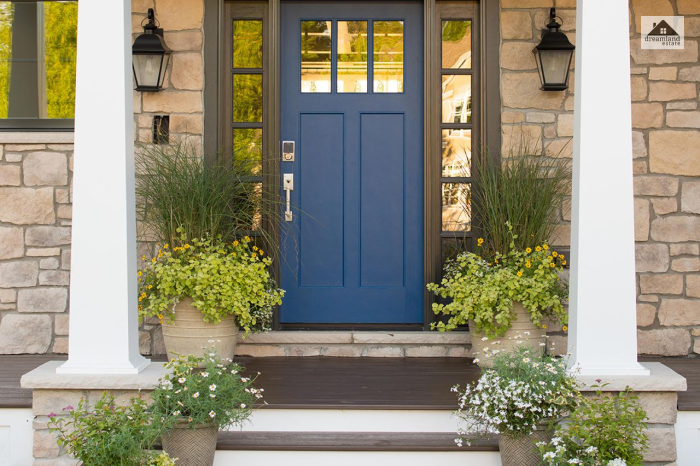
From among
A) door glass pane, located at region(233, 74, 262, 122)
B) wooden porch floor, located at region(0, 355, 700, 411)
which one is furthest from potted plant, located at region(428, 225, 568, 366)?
door glass pane, located at region(233, 74, 262, 122)

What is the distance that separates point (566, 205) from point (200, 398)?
2.67 m

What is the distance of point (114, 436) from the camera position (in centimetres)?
272

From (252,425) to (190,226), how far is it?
1.32 metres

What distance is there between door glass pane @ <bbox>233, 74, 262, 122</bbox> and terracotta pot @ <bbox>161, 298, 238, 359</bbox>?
1.36 m

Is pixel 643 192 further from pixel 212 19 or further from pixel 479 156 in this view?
pixel 212 19

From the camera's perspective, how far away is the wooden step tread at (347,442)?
3.15 m

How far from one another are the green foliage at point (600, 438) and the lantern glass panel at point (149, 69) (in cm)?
314

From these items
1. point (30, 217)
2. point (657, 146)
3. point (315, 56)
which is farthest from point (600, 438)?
point (30, 217)

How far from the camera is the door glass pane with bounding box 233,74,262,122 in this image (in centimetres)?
456

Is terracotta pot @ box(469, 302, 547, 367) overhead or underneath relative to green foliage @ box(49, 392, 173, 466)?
overhead

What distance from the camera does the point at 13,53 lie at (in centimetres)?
452

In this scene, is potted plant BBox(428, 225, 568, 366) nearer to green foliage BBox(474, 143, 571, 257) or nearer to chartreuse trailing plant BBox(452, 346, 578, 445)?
green foliage BBox(474, 143, 571, 257)

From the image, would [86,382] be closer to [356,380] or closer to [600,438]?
[356,380]

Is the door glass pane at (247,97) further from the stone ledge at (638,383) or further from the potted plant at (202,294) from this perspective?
the stone ledge at (638,383)
